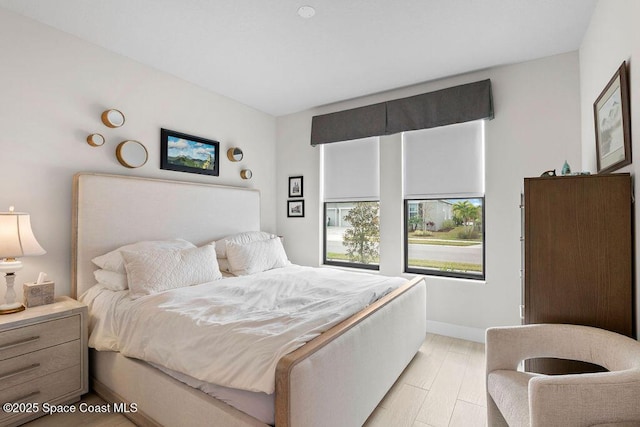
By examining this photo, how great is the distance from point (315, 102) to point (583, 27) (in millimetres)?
2657

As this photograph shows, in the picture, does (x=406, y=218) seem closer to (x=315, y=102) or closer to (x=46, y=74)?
(x=315, y=102)

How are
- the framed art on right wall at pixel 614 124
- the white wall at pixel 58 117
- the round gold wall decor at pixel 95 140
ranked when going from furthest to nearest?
the round gold wall decor at pixel 95 140 → the white wall at pixel 58 117 → the framed art on right wall at pixel 614 124

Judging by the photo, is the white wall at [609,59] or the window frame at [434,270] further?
the window frame at [434,270]

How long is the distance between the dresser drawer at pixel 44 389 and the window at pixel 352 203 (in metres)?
2.86

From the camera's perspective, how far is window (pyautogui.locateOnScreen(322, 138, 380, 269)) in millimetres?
3799

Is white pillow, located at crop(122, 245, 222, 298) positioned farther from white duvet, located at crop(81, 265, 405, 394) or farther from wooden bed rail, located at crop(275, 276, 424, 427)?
wooden bed rail, located at crop(275, 276, 424, 427)

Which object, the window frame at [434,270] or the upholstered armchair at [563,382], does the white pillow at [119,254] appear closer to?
the window frame at [434,270]

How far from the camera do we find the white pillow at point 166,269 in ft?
7.17

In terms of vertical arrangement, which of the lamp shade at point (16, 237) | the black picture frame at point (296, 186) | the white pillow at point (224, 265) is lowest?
the white pillow at point (224, 265)

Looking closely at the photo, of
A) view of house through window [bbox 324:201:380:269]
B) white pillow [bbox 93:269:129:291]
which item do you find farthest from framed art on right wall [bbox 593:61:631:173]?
white pillow [bbox 93:269:129:291]

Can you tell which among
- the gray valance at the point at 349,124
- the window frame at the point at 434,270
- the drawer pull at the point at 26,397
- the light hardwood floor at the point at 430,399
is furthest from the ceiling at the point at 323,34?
the light hardwood floor at the point at 430,399

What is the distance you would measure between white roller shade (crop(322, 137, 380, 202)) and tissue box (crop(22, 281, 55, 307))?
294 cm

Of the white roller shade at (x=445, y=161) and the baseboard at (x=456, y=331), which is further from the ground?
the white roller shade at (x=445, y=161)

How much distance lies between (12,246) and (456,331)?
149 inches
